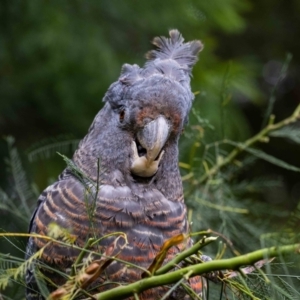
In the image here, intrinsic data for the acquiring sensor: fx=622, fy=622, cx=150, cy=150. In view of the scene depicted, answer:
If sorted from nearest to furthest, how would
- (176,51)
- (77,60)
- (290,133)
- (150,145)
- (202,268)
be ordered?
(202,268), (150,145), (176,51), (290,133), (77,60)

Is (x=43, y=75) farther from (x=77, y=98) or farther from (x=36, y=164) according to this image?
(x=36, y=164)

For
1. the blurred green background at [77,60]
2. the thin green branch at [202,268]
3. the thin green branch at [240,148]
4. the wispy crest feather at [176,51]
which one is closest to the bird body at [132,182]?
the wispy crest feather at [176,51]

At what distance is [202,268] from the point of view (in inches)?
63.2

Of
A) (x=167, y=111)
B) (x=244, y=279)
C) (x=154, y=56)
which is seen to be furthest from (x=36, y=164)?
(x=244, y=279)

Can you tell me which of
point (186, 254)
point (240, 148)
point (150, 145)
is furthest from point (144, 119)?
point (240, 148)

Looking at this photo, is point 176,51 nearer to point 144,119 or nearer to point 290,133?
point 144,119

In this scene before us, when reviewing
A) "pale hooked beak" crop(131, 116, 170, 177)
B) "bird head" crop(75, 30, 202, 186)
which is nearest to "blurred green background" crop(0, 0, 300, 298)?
"bird head" crop(75, 30, 202, 186)

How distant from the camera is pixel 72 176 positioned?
2.74 metres

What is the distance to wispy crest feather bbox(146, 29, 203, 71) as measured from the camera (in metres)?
3.01

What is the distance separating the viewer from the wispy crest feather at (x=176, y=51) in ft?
9.88

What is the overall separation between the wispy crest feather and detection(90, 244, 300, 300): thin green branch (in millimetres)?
1515

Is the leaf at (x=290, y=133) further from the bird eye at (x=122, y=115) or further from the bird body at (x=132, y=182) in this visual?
the bird eye at (x=122, y=115)

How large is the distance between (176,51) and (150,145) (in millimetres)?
728

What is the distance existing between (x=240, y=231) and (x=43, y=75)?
253 cm
